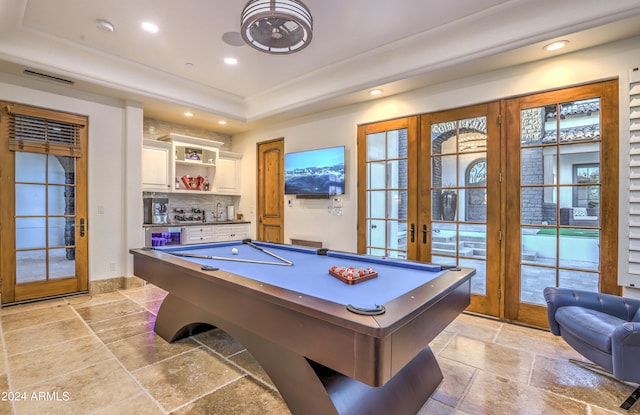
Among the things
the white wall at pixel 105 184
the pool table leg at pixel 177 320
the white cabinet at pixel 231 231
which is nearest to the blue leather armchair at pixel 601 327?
the pool table leg at pixel 177 320

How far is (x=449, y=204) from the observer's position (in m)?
3.83

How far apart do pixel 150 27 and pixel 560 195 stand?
453cm

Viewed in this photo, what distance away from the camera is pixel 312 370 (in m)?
1.59

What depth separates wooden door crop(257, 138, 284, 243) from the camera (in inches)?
227

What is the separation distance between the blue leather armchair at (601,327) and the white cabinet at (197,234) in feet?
15.7

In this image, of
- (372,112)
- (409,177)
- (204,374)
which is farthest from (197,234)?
(409,177)

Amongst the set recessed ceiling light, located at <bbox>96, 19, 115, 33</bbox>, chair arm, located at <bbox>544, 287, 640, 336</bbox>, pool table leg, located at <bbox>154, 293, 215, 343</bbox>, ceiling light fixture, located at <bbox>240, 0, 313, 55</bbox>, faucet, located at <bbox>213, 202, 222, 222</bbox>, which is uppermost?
recessed ceiling light, located at <bbox>96, 19, 115, 33</bbox>

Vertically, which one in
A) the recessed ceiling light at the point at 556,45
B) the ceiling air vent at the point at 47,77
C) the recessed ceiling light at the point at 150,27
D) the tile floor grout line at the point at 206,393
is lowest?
the tile floor grout line at the point at 206,393

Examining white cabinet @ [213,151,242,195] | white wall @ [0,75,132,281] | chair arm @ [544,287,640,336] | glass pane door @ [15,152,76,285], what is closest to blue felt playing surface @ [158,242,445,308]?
chair arm @ [544,287,640,336]

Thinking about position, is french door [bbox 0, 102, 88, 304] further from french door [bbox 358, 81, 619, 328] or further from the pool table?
french door [bbox 358, 81, 619, 328]

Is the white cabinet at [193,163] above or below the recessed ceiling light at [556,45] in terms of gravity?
below

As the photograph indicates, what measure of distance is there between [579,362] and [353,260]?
6.41 ft

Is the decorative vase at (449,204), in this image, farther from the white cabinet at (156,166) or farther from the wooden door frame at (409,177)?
the white cabinet at (156,166)

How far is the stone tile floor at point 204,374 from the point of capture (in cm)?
197
